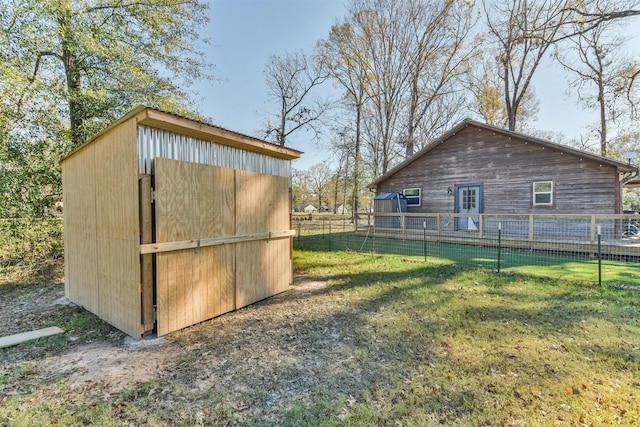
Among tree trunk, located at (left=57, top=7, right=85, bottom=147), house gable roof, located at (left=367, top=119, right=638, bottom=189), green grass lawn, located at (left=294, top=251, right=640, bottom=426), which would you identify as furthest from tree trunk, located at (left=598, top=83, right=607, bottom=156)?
tree trunk, located at (left=57, top=7, right=85, bottom=147)

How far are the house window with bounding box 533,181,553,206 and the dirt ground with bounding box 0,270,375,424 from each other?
10263 millimetres

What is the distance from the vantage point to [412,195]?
1423 centimetres

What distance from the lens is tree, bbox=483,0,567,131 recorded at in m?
15.0

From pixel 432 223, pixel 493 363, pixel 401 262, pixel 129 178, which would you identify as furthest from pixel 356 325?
pixel 432 223

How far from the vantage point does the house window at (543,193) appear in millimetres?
10523

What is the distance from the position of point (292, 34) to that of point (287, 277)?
1591cm

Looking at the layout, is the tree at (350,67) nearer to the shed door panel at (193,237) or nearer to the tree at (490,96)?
the tree at (490,96)

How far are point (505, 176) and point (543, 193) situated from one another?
4.68 ft

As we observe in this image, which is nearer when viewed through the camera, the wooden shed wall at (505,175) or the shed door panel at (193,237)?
the shed door panel at (193,237)

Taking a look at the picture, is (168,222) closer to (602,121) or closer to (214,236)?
(214,236)

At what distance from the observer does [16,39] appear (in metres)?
7.12

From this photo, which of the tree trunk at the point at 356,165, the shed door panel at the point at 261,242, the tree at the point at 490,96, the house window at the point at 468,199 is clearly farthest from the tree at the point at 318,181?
the shed door panel at the point at 261,242

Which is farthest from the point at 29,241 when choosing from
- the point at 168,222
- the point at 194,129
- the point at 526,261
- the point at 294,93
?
the point at 294,93

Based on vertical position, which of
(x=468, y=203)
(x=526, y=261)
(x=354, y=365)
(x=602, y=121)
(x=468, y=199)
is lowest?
(x=354, y=365)
